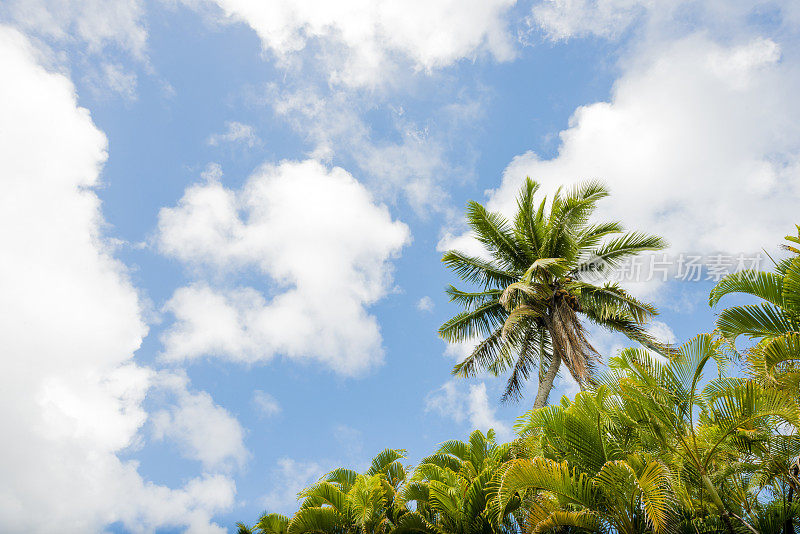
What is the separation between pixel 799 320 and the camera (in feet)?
24.7

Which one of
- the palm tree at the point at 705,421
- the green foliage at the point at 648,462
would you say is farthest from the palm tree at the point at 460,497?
the palm tree at the point at 705,421

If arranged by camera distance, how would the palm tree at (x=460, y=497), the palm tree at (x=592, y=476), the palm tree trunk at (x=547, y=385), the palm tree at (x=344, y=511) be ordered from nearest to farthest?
the palm tree at (x=592, y=476) < the palm tree at (x=460, y=497) < the palm tree at (x=344, y=511) < the palm tree trunk at (x=547, y=385)

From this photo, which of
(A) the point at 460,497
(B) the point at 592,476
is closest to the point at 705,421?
(B) the point at 592,476

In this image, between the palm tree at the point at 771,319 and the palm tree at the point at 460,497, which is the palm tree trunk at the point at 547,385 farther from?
the palm tree at the point at 771,319

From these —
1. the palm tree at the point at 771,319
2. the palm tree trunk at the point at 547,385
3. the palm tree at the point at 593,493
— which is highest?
the palm tree trunk at the point at 547,385

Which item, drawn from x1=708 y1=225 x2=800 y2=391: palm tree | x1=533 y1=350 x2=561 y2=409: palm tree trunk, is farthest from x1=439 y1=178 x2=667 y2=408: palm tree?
x1=708 y1=225 x2=800 y2=391: palm tree

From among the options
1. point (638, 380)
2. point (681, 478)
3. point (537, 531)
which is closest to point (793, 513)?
point (681, 478)

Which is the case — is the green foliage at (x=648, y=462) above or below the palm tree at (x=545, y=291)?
below

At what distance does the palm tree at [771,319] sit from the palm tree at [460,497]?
4.13m

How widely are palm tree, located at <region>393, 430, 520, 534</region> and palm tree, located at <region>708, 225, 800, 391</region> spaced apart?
4127mm

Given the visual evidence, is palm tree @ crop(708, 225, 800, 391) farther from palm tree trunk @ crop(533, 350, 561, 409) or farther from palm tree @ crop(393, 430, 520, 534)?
palm tree trunk @ crop(533, 350, 561, 409)

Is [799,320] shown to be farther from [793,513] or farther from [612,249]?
[612,249]

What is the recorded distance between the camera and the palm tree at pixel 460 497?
28.1 ft

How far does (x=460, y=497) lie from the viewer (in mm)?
8836
